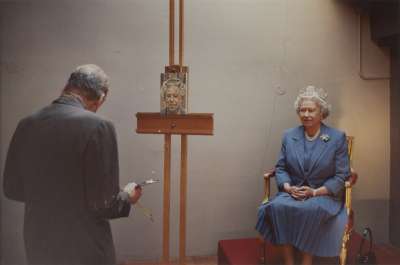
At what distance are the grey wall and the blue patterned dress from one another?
39 centimetres

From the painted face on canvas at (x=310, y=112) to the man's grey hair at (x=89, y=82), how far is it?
1.41 meters

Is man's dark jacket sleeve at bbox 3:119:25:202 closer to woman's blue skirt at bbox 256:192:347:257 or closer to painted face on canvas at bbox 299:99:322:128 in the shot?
woman's blue skirt at bbox 256:192:347:257

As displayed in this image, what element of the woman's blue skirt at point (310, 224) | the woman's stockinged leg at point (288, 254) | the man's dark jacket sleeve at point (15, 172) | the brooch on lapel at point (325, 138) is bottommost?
the woman's stockinged leg at point (288, 254)

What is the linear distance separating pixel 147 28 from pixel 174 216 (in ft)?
4.07

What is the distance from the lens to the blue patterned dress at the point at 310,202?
2.38 metres

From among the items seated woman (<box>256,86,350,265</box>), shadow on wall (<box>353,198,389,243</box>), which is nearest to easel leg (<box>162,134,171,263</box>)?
seated woman (<box>256,86,350,265</box>)

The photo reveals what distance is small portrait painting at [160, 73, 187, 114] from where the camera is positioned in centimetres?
225

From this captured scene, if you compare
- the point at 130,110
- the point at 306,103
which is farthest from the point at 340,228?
the point at 130,110

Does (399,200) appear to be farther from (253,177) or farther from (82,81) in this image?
(82,81)

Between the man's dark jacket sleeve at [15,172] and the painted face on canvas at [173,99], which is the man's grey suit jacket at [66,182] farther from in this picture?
the painted face on canvas at [173,99]

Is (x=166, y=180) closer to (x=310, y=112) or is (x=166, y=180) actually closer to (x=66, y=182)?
(x=66, y=182)

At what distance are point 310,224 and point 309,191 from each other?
212mm

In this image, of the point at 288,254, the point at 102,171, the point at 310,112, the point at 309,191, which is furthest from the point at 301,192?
the point at 102,171

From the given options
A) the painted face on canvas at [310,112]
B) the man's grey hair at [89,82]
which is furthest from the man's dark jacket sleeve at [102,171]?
the painted face on canvas at [310,112]
